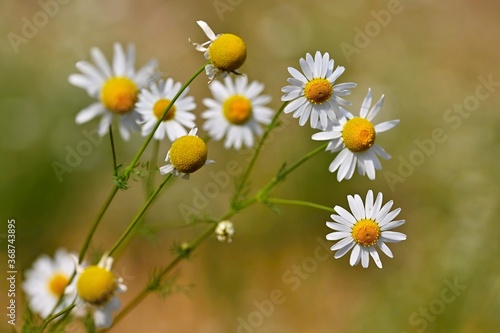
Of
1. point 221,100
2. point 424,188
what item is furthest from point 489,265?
point 221,100

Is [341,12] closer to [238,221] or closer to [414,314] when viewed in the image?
[238,221]

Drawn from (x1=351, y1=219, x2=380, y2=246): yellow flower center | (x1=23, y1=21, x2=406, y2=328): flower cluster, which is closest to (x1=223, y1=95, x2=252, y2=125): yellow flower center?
(x1=23, y1=21, x2=406, y2=328): flower cluster

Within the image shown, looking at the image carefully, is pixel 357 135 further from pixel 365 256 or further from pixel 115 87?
pixel 115 87

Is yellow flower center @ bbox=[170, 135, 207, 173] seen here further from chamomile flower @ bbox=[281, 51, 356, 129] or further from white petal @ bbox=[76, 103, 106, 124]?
white petal @ bbox=[76, 103, 106, 124]

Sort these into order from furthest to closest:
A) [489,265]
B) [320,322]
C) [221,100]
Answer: [320,322] → [489,265] → [221,100]

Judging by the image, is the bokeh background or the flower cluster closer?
the flower cluster

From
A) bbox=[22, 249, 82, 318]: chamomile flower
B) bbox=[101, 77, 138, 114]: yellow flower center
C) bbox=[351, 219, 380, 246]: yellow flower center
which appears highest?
bbox=[101, 77, 138, 114]: yellow flower center

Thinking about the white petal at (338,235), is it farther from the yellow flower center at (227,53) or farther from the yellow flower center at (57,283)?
the yellow flower center at (57,283)
